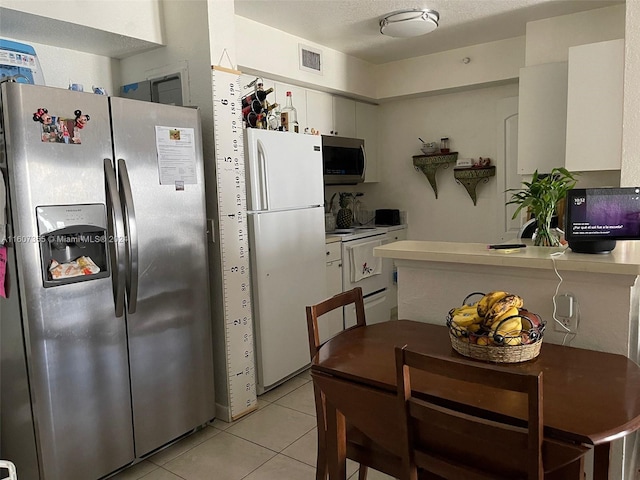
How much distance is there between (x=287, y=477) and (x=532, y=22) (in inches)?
137

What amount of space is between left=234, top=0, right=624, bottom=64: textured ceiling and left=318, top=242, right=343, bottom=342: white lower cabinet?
1620mm

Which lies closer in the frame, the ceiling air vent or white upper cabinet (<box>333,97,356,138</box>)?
the ceiling air vent

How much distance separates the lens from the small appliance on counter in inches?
192

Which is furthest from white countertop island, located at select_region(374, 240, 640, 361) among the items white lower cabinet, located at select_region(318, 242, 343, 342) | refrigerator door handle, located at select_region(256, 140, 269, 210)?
white lower cabinet, located at select_region(318, 242, 343, 342)

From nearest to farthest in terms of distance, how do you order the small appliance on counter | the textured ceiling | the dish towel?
the textured ceiling, the dish towel, the small appliance on counter

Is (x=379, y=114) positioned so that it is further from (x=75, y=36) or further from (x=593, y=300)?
(x=593, y=300)

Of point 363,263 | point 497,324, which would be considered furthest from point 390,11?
point 497,324

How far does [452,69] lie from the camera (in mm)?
4277

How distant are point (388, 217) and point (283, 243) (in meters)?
1.95

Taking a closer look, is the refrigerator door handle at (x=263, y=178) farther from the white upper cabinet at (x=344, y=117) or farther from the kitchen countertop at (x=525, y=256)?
the white upper cabinet at (x=344, y=117)

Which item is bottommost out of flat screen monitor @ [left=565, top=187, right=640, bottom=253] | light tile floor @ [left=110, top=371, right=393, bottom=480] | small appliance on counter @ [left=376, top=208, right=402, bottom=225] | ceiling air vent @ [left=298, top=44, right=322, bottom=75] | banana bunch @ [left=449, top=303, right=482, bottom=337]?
light tile floor @ [left=110, top=371, right=393, bottom=480]

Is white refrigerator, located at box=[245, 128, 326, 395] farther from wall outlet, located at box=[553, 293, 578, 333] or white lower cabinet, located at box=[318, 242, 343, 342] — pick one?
wall outlet, located at box=[553, 293, 578, 333]

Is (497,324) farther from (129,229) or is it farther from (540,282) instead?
(129,229)

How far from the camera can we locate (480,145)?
14.6ft
